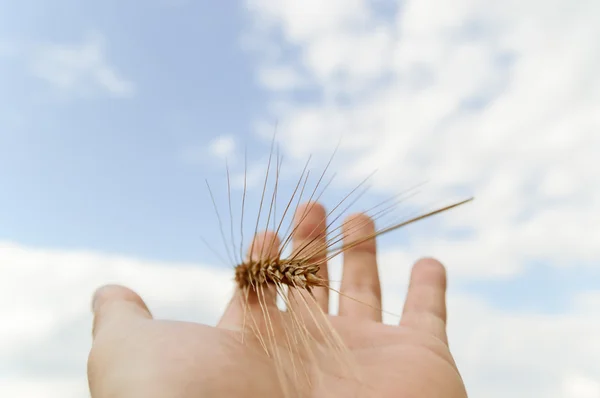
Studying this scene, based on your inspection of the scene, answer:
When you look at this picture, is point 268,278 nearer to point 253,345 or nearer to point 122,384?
point 253,345

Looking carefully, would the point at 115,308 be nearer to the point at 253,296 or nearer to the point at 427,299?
the point at 253,296

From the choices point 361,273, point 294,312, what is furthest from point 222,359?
point 361,273

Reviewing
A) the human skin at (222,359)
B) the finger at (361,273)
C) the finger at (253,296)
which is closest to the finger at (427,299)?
the finger at (361,273)

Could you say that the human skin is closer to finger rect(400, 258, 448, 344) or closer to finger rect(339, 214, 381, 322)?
finger rect(400, 258, 448, 344)

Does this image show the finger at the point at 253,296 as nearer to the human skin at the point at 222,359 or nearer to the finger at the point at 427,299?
the human skin at the point at 222,359

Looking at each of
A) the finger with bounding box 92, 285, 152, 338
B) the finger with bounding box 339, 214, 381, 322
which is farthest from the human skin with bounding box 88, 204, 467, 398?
the finger with bounding box 339, 214, 381, 322

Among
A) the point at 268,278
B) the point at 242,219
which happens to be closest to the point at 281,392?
the point at 268,278
